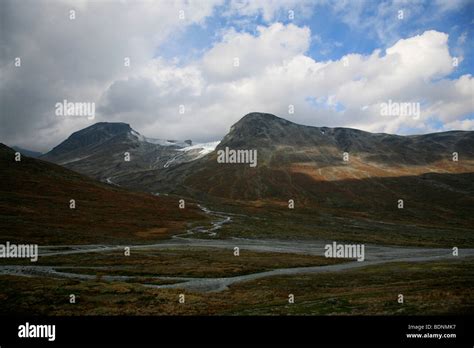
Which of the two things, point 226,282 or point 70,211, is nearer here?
point 226,282

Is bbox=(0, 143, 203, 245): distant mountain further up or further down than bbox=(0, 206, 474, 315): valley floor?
further up

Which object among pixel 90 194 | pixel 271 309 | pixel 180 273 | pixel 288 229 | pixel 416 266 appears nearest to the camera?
pixel 271 309

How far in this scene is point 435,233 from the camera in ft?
472

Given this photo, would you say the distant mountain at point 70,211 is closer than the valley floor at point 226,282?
No

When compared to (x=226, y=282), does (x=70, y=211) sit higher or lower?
higher

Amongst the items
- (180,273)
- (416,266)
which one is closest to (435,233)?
(416,266)

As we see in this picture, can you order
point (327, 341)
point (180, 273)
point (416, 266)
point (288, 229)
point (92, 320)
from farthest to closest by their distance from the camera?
1. point (288, 229)
2. point (416, 266)
3. point (180, 273)
4. point (92, 320)
5. point (327, 341)

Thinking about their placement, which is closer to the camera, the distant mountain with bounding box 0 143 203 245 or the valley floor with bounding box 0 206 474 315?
the valley floor with bounding box 0 206 474 315

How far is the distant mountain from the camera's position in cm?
10484

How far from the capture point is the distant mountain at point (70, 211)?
10484 cm

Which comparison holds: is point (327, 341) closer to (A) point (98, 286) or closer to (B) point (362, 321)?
(B) point (362, 321)

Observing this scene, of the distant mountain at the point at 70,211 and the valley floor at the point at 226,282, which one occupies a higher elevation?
the distant mountain at the point at 70,211

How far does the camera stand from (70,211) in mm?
138250

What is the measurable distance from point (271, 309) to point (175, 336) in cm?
1277
